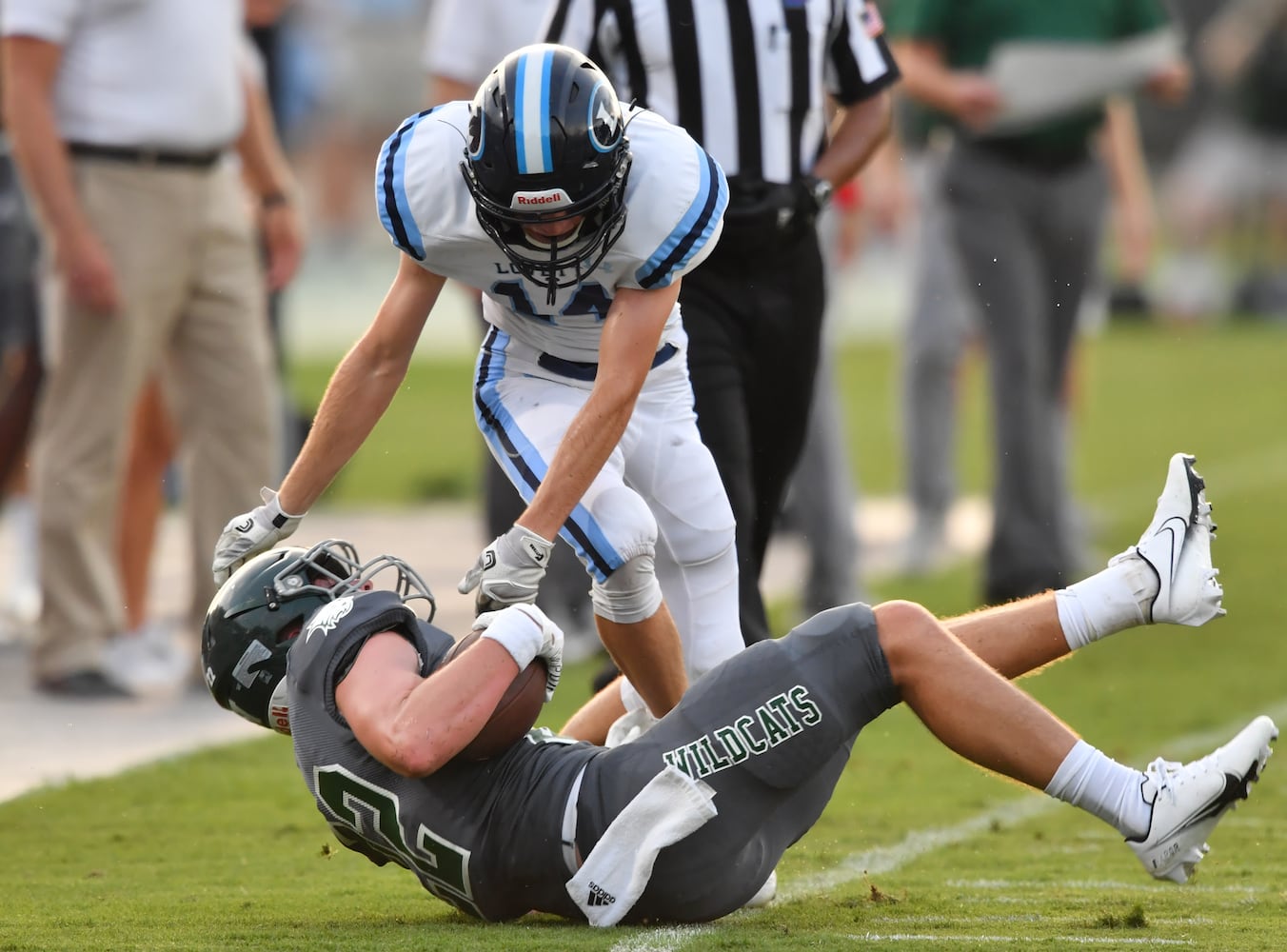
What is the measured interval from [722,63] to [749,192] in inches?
11.5

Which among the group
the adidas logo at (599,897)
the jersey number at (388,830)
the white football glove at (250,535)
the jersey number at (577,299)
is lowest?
the adidas logo at (599,897)

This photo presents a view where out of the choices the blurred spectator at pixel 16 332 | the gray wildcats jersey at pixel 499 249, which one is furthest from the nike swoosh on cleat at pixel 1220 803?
the blurred spectator at pixel 16 332

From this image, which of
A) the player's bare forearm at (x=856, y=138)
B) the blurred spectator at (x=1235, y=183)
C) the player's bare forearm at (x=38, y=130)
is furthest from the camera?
the blurred spectator at (x=1235, y=183)

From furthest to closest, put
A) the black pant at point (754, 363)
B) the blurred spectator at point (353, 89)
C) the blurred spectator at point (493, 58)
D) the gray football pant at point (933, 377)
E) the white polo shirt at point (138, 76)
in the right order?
the blurred spectator at point (353, 89) → the gray football pant at point (933, 377) → the blurred spectator at point (493, 58) → the white polo shirt at point (138, 76) → the black pant at point (754, 363)

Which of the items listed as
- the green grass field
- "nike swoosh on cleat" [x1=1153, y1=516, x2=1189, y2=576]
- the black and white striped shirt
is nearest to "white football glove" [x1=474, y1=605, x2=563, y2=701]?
the green grass field

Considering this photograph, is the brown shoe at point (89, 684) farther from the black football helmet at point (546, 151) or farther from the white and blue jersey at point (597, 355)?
the black football helmet at point (546, 151)

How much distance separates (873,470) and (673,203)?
769 cm

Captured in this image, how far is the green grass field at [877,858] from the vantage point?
3.41 meters

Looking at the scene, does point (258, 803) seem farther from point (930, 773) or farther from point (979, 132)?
point (979, 132)

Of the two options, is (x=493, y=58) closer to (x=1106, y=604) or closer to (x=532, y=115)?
(x=532, y=115)

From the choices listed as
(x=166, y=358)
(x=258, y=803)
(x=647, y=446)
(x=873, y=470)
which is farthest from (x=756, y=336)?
(x=873, y=470)

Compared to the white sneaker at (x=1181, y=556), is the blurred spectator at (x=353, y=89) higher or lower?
lower

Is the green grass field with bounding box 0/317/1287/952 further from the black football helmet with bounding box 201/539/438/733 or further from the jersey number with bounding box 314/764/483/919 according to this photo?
the black football helmet with bounding box 201/539/438/733

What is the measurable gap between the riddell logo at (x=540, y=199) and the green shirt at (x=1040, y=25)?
3700 mm
